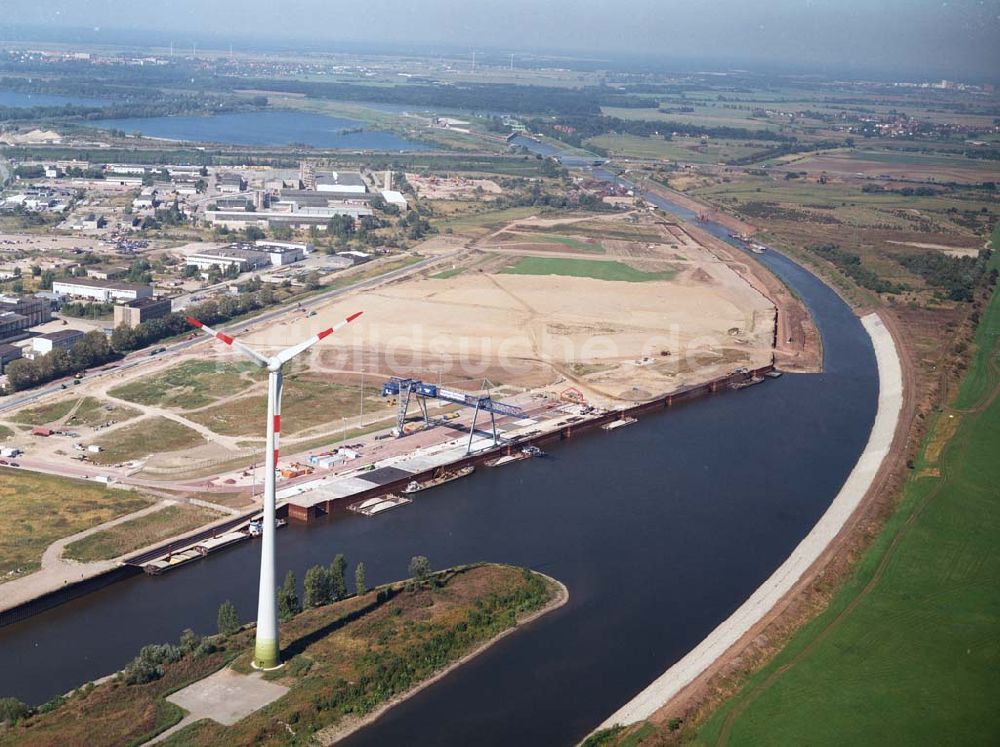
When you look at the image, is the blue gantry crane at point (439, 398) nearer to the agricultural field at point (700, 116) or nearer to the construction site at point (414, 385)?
the construction site at point (414, 385)

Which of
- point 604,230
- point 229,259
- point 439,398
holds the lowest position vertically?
point 229,259

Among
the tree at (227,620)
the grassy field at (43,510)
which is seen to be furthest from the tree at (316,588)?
the grassy field at (43,510)

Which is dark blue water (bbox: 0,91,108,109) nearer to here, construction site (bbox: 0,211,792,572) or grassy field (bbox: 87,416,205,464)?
construction site (bbox: 0,211,792,572)

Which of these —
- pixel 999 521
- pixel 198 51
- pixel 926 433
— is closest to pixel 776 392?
pixel 926 433

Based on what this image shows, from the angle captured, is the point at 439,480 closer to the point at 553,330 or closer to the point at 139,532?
the point at 139,532

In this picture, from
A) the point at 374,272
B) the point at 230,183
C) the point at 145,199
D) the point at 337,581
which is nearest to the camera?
the point at 337,581

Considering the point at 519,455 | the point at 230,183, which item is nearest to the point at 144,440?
the point at 519,455

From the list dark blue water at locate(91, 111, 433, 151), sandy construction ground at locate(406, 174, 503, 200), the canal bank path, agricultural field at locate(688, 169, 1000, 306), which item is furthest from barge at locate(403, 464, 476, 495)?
dark blue water at locate(91, 111, 433, 151)

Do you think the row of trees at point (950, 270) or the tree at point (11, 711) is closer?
the tree at point (11, 711)
